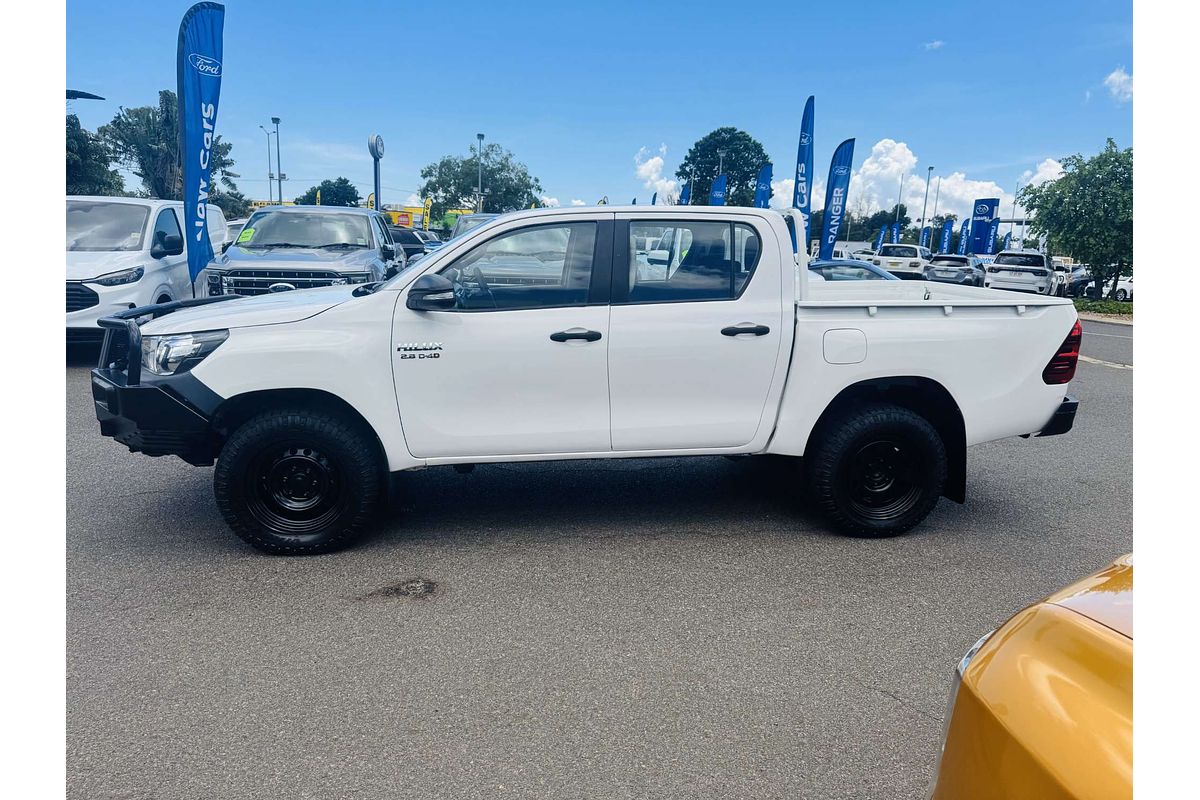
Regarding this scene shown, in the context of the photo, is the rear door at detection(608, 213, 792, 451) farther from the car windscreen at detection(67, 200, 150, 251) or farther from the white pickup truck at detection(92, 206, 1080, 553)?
the car windscreen at detection(67, 200, 150, 251)

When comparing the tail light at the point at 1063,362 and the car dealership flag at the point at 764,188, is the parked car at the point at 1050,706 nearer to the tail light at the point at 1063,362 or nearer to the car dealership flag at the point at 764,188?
the tail light at the point at 1063,362

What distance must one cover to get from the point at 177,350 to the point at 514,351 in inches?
69.1

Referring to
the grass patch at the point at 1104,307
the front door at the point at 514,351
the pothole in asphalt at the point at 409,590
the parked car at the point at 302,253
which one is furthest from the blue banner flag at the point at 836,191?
the pothole in asphalt at the point at 409,590

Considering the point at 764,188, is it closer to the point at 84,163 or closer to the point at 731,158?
the point at 84,163

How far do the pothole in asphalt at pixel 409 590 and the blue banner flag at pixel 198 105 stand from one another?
8894 mm

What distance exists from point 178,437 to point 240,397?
0.37 meters

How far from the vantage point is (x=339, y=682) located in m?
3.32

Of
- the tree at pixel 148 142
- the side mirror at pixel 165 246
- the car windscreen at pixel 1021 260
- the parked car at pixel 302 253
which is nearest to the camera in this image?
the parked car at pixel 302 253

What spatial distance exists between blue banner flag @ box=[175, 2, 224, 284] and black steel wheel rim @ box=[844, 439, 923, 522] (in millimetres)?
9793

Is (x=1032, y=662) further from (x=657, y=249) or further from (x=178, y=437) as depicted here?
(x=178, y=437)

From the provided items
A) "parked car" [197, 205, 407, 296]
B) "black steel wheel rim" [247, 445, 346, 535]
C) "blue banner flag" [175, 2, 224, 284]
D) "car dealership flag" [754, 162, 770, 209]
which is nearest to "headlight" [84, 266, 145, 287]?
"parked car" [197, 205, 407, 296]

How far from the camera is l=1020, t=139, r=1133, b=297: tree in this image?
2480cm

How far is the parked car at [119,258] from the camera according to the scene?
9.72 m

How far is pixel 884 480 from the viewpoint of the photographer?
5012 millimetres
